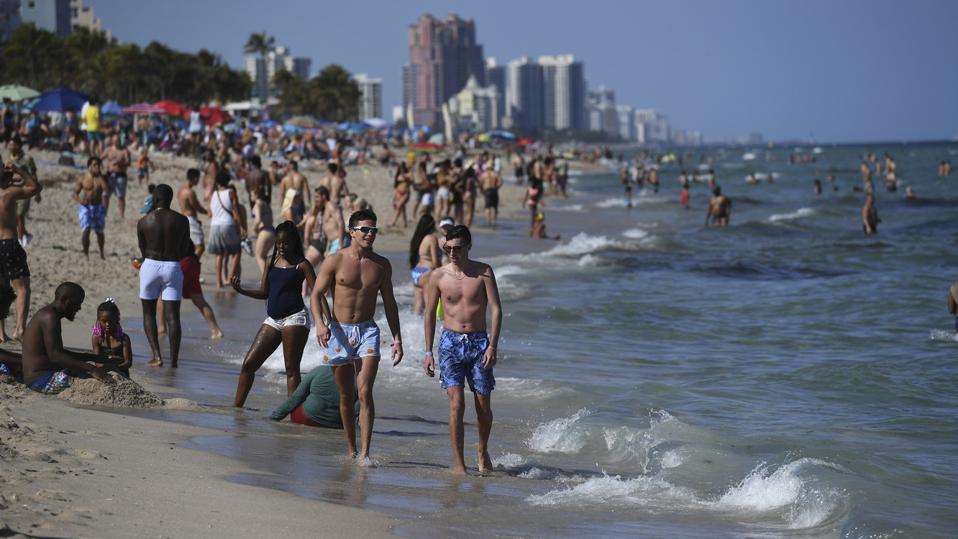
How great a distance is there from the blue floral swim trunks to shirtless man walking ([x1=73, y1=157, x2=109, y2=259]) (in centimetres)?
981

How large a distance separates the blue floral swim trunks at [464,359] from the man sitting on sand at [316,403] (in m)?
1.16

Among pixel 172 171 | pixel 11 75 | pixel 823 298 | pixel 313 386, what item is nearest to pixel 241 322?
pixel 313 386

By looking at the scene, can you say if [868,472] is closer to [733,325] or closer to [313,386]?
[313,386]

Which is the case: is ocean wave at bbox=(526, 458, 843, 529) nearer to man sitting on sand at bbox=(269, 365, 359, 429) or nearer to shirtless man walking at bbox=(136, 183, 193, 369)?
man sitting on sand at bbox=(269, 365, 359, 429)

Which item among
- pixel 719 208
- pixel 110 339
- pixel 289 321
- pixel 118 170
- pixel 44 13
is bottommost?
pixel 719 208

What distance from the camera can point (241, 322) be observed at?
1282 cm

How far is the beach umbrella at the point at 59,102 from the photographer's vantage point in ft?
101

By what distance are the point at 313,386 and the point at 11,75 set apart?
69.5 meters

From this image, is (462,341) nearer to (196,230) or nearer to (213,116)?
(196,230)

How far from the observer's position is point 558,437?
831 cm

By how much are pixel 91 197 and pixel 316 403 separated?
28.9 ft

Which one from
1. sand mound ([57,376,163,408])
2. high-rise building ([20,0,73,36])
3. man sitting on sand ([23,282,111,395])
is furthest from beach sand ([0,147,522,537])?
high-rise building ([20,0,73,36])

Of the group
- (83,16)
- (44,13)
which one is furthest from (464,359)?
(83,16)

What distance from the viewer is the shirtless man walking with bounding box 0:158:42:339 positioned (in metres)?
9.45
